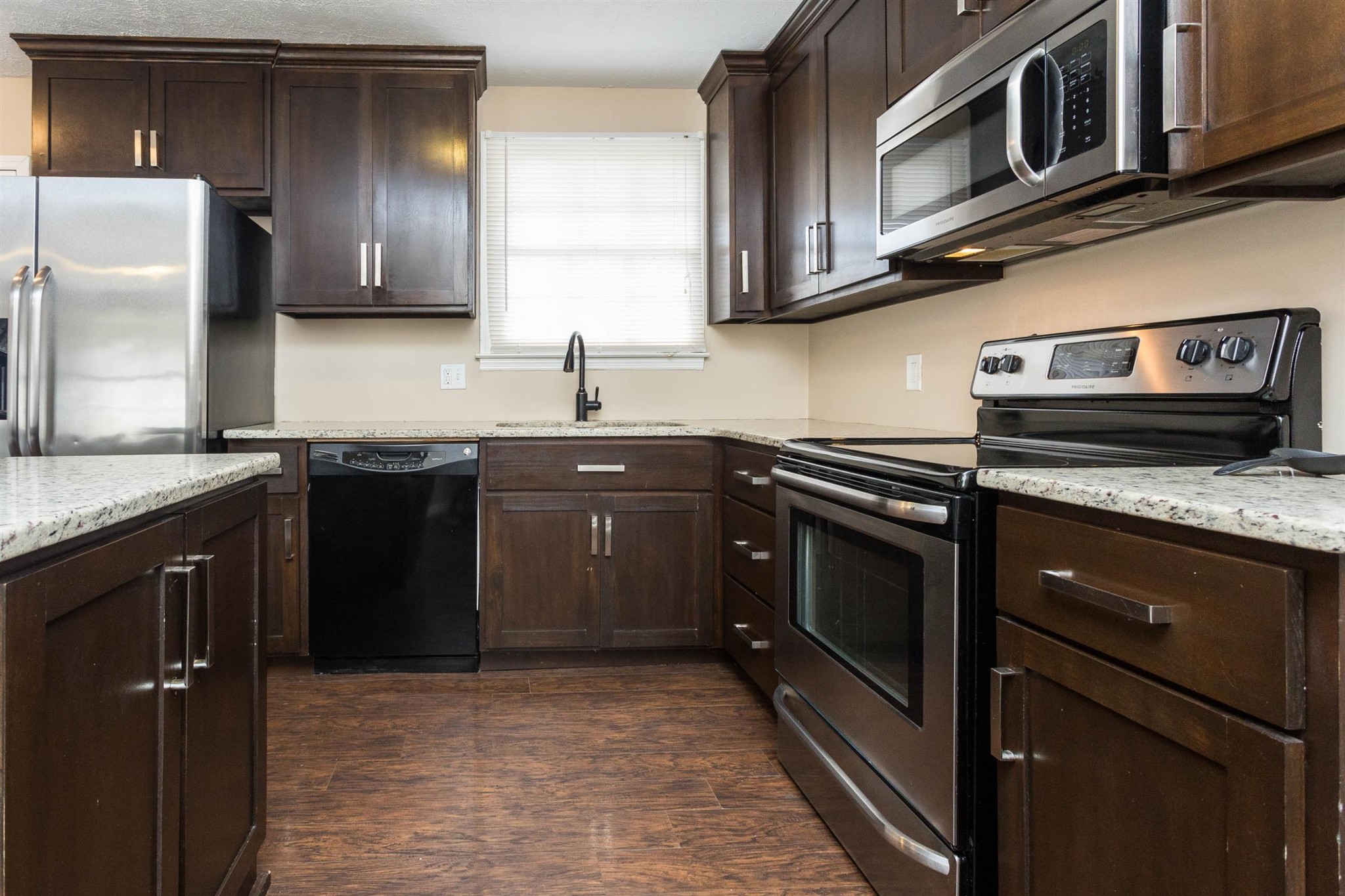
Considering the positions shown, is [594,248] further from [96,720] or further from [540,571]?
[96,720]

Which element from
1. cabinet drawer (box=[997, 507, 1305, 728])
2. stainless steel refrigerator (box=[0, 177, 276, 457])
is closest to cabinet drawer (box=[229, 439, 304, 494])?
stainless steel refrigerator (box=[0, 177, 276, 457])

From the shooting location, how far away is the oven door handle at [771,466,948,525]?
1.39 m

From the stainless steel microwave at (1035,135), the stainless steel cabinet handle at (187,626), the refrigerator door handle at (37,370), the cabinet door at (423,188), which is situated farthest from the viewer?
the cabinet door at (423,188)

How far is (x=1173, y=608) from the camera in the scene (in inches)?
36.4

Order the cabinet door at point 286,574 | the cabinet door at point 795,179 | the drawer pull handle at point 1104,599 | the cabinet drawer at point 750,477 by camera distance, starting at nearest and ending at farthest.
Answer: the drawer pull handle at point 1104,599 < the cabinet drawer at point 750,477 < the cabinet door at point 795,179 < the cabinet door at point 286,574

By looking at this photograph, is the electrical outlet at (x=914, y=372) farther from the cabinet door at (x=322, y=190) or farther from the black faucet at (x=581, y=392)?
the cabinet door at (x=322, y=190)

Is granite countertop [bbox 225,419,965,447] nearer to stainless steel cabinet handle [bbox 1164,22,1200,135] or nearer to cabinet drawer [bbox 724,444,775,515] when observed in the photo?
cabinet drawer [bbox 724,444,775,515]

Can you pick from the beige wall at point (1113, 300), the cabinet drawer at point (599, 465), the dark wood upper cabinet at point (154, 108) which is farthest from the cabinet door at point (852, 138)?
the dark wood upper cabinet at point (154, 108)

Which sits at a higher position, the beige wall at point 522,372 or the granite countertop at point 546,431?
the beige wall at point 522,372

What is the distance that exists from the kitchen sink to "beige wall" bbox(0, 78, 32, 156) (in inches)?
89.2

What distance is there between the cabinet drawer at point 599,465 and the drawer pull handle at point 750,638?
53cm

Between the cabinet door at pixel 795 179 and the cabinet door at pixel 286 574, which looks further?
the cabinet door at pixel 286 574

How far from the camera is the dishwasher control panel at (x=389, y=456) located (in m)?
3.01

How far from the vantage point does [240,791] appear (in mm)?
1505
